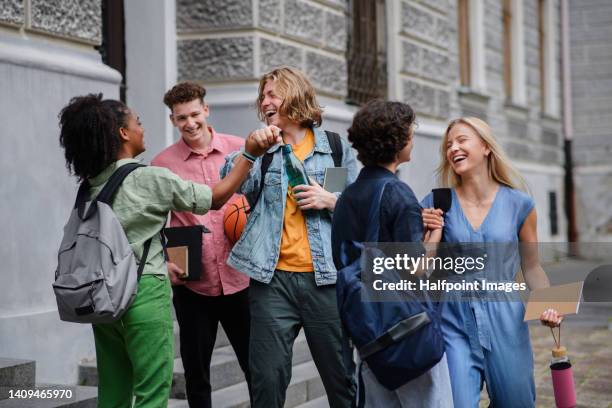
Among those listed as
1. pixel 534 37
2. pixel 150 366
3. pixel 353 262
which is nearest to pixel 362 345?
pixel 353 262

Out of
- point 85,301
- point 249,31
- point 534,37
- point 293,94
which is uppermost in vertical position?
point 534,37

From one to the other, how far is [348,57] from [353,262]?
6626 mm

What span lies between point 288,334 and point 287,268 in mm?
277

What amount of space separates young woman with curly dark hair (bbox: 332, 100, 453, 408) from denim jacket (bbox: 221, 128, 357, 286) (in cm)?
52

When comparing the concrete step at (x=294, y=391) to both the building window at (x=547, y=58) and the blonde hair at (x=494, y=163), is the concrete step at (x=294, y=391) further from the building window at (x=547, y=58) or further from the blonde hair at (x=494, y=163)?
the building window at (x=547, y=58)

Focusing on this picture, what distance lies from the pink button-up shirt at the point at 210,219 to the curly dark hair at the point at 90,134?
1080mm

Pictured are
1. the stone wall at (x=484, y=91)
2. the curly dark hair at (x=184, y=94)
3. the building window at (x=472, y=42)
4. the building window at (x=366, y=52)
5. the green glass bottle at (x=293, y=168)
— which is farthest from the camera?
the building window at (x=472, y=42)

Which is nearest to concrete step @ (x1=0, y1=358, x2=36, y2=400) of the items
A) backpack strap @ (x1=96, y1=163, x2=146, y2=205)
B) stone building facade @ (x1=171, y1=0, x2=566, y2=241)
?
backpack strap @ (x1=96, y1=163, x2=146, y2=205)

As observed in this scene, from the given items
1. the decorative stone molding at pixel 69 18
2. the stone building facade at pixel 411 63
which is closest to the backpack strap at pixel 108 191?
the decorative stone molding at pixel 69 18

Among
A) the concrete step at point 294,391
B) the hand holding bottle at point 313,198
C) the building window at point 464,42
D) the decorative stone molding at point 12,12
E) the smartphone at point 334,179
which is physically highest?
the building window at point 464,42

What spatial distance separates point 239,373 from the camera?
605 cm

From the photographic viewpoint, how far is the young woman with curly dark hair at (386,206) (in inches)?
136

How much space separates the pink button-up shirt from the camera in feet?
15.4

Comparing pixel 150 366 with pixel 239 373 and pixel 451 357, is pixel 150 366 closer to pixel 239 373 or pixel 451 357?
pixel 451 357
